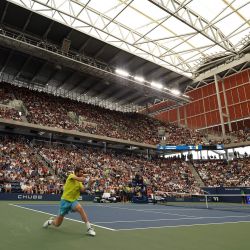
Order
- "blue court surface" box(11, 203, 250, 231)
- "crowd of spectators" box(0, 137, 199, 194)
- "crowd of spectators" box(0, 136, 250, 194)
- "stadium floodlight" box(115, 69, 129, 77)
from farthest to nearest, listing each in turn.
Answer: "stadium floodlight" box(115, 69, 129, 77) → "crowd of spectators" box(0, 136, 250, 194) → "crowd of spectators" box(0, 137, 199, 194) → "blue court surface" box(11, 203, 250, 231)

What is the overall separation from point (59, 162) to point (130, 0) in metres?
18.4

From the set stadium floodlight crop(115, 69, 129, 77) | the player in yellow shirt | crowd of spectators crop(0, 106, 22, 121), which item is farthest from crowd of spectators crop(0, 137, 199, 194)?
the player in yellow shirt

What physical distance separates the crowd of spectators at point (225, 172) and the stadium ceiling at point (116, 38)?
13466mm

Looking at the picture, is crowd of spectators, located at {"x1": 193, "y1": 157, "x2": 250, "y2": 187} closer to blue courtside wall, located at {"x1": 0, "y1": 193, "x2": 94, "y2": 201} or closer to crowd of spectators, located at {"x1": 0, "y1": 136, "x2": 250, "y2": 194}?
crowd of spectators, located at {"x1": 0, "y1": 136, "x2": 250, "y2": 194}

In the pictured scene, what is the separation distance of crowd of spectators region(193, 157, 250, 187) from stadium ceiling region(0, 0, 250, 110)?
1347 centimetres

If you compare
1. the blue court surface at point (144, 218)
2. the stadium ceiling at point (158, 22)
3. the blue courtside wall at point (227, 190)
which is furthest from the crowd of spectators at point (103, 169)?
the stadium ceiling at point (158, 22)

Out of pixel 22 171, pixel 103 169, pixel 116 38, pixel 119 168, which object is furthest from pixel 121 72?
pixel 22 171

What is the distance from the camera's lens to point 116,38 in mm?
32344

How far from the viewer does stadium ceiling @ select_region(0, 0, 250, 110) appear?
2812 centimetres

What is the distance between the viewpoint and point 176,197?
3325 centimetres

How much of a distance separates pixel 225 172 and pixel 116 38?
2527cm

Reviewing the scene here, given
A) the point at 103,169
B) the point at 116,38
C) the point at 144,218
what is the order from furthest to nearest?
the point at 103,169
the point at 116,38
the point at 144,218

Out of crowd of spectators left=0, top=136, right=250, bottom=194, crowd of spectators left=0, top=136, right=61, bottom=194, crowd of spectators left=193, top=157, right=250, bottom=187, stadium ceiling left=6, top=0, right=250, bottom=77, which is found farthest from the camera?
crowd of spectators left=193, top=157, right=250, bottom=187

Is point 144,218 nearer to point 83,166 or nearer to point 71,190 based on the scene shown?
point 71,190
